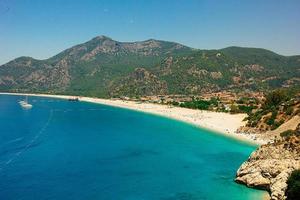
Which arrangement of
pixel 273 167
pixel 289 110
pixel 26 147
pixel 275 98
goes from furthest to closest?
pixel 275 98 → pixel 289 110 → pixel 26 147 → pixel 273 167

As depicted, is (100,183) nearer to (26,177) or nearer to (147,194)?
(147,194)

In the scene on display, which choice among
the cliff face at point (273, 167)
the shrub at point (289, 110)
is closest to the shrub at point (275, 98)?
the shrub at point (289, 110)

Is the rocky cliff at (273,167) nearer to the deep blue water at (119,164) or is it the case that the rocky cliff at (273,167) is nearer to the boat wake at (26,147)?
the deep blue water at (119,164)

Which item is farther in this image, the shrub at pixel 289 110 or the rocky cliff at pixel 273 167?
the shrub at pixel 289 110

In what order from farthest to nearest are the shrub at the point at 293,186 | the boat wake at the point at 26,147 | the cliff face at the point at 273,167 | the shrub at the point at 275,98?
the shrub at the point at 275,98
the boat wake at the point at 26,147
the cliff face at the point at 273,167
the shrub at the point at 293,186

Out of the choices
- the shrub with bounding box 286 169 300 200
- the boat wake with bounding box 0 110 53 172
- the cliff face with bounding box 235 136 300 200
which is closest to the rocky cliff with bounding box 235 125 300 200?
the cliff face with bounding box 235 136 300 200

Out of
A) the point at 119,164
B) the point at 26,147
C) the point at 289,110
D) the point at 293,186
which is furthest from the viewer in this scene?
the point at 289,110

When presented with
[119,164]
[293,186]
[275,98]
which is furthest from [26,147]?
[275,98]

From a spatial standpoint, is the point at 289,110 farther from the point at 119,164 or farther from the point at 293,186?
the point at 293,186
